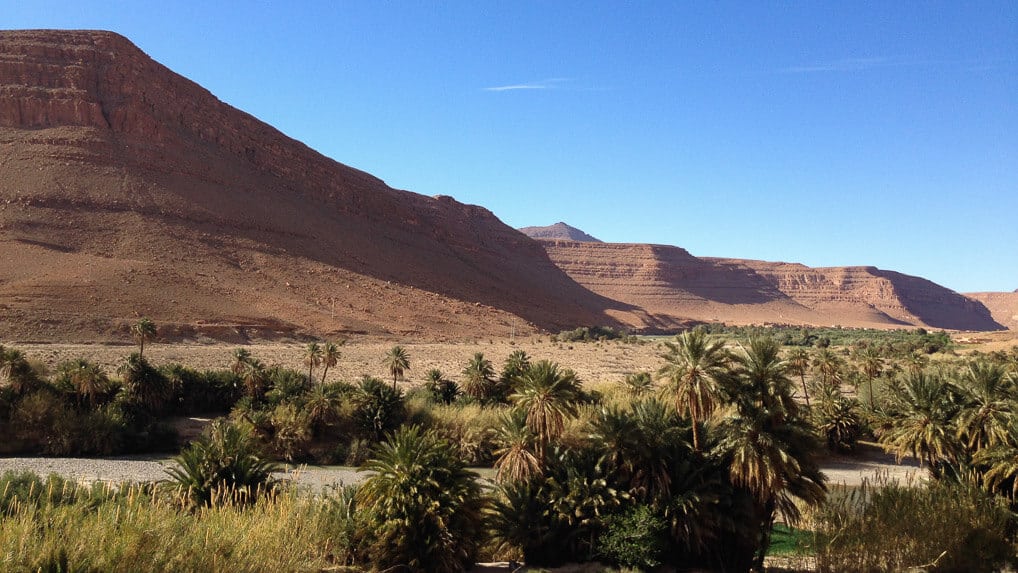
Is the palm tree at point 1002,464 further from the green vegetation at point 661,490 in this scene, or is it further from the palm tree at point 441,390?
the palm tree at point 441,390

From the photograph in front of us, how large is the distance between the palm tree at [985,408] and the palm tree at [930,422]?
0.40 metres

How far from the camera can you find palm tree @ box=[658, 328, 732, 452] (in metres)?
15.8

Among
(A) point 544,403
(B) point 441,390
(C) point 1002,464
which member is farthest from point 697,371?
(B) point 441,390

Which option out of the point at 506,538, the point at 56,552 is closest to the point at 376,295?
the point at 506,538

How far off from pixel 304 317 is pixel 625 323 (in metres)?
82.3

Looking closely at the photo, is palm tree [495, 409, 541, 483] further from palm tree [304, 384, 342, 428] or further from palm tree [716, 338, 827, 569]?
palm tree [304, 384, 342, 428]

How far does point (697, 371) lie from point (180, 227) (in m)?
76.9

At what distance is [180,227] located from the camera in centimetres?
7694

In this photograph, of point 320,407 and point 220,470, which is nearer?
point 220,470

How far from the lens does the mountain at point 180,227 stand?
203 feet

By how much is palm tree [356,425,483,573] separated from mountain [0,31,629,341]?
49.5 meters

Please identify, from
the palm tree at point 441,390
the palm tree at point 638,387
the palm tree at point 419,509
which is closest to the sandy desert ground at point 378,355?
the palm tree at point 638,387

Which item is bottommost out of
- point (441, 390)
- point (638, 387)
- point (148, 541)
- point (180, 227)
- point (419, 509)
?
point (419, 509)

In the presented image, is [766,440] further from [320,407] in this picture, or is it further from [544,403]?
[320,407]
